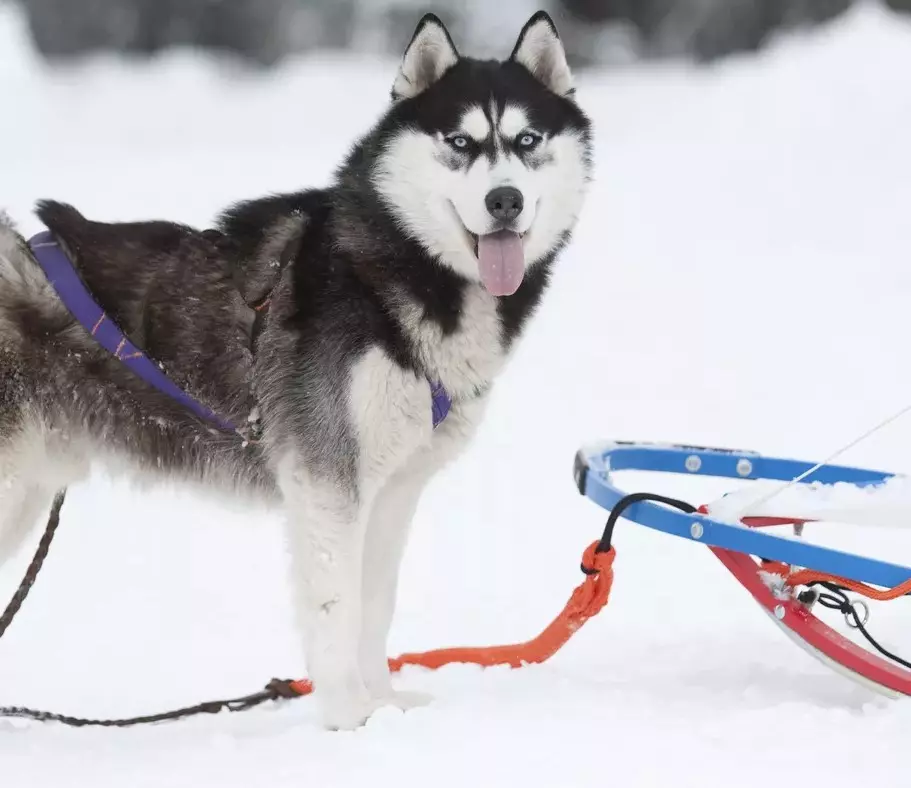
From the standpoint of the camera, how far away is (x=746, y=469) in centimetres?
289

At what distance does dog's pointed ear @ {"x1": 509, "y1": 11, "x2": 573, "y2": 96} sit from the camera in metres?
2.63

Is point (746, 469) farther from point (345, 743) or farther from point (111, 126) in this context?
point (111, 126)

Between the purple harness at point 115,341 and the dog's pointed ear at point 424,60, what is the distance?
77cm

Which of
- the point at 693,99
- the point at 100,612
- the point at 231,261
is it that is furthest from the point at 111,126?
the point at 231,261

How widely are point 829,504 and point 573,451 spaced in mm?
3051

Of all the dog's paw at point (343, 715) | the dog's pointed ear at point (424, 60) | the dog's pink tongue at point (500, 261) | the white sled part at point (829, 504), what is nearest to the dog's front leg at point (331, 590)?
the dog's paw at point (343, 715)

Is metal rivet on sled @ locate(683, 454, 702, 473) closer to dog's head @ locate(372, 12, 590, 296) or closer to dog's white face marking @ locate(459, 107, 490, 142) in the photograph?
dog's head @ locate(372, 12, 590, 296)

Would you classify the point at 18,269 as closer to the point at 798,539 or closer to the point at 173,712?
the point at 173,712

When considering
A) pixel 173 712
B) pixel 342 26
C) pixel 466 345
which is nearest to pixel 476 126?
pixel 466 345

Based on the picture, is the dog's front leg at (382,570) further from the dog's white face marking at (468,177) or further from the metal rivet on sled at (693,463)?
the metal rivet on sled at (693,463)

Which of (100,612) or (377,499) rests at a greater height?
(377,499)

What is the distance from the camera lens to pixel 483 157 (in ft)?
8.11

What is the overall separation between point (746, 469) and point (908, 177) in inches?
317

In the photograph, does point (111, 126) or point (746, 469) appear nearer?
point (746, 469)
